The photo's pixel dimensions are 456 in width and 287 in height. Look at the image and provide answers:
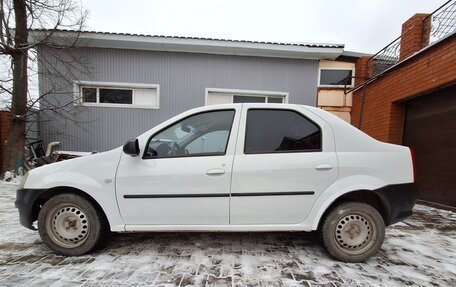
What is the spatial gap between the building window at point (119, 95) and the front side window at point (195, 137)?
5.20 metres

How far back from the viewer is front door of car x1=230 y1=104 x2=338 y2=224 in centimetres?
254

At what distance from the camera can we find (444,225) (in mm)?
3941

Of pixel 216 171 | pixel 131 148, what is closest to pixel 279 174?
pixel 216 171

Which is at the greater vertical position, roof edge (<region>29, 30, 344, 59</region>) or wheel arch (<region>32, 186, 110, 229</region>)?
roof edge (<region>29, 30, 344, 59</region>)

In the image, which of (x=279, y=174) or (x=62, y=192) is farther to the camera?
(x=62, y=192)

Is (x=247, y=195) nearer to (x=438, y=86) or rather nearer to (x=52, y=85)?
(x=438, y=86)

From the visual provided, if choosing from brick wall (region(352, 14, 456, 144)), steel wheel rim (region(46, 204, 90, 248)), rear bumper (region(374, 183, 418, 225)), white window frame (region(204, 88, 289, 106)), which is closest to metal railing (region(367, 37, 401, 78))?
brick wall (region(352, 14, 456, 144))

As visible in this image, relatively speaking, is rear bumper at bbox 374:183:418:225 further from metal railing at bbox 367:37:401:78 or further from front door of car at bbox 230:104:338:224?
metal railing at bbox 367:37:401:78

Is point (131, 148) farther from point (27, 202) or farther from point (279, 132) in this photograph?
point (279, 132)

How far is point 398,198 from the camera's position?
2.61 m

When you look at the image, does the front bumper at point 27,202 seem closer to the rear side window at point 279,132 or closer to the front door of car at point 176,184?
the front door of car at point 176,184

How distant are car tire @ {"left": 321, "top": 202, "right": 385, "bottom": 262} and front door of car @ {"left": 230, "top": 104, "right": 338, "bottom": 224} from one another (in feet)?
1.05

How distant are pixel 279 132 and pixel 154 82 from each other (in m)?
5.94

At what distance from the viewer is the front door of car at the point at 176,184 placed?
101 inches
